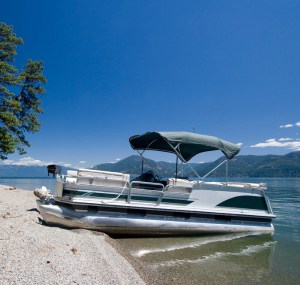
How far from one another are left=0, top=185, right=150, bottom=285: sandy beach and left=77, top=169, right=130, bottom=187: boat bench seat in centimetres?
195

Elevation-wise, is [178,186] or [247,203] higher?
[178,186]

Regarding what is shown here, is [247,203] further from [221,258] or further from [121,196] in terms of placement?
[121,196]

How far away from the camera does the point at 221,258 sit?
8.62m

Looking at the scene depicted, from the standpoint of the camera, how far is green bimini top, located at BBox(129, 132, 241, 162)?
1061cm

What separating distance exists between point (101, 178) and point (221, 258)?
15.6ft

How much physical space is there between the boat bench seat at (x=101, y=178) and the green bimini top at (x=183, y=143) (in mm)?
2251

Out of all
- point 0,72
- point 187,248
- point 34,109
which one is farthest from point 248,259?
point 34,109

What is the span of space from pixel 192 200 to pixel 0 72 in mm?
17668

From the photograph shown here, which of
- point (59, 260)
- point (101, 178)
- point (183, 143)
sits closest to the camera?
point (59, 260)

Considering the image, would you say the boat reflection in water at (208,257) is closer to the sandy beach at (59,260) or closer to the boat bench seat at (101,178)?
the sandy beach at (59,260)

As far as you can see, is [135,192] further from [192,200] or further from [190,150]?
[190,150]

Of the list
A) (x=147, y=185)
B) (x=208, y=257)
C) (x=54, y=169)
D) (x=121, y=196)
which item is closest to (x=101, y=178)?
(x=121, y=196)

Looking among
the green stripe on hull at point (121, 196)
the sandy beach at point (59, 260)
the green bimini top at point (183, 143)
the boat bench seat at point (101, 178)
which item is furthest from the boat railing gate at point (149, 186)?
the sandy beach at point (59, 260)

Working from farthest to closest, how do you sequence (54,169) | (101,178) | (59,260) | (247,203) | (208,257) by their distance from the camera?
(247,203) → (54,169) → (101,178) → (208,257) → (59,260)
